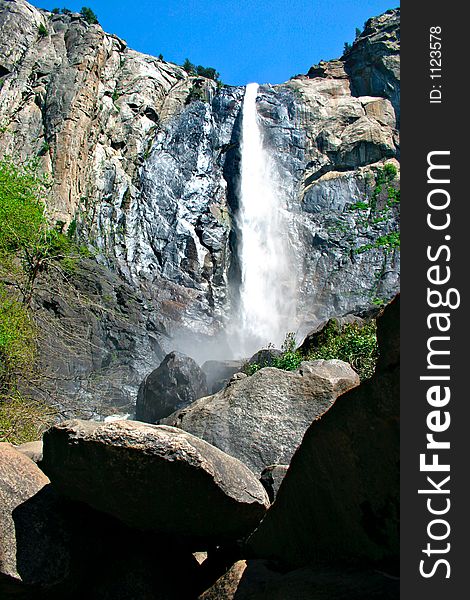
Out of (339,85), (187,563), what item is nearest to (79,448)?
(187,563)

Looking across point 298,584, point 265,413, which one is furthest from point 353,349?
point 298,584

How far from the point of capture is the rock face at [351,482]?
2807mm

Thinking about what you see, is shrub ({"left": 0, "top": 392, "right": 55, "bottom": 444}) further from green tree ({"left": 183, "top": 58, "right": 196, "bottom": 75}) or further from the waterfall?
green tree ({"left": 183, "top": 58, "right": 196, "bottom": 75})

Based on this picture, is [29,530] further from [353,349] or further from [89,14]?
[89,14]

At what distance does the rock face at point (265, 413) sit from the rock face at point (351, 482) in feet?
11.9

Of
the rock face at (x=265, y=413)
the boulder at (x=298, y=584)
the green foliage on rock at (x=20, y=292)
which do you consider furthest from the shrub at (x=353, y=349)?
the boulder at (x=298, y=584)

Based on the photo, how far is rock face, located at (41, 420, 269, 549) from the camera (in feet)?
12.5

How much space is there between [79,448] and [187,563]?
1.41 metres

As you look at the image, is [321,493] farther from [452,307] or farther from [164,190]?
[164,190]

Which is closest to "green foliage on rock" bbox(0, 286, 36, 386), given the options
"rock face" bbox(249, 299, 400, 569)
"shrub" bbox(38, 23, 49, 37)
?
"rock face" bbox(249, 299, 400, 569)

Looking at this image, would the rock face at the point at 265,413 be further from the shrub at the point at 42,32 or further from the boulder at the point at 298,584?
the shrub at the point at 42,32

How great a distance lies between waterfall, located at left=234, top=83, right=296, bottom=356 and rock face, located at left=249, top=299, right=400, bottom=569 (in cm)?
3626

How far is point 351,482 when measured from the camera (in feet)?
10.4

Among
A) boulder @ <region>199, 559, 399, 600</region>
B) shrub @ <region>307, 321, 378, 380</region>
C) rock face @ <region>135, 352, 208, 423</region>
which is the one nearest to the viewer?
→ boulder @ <region>199, 559, 399, 600</region>
